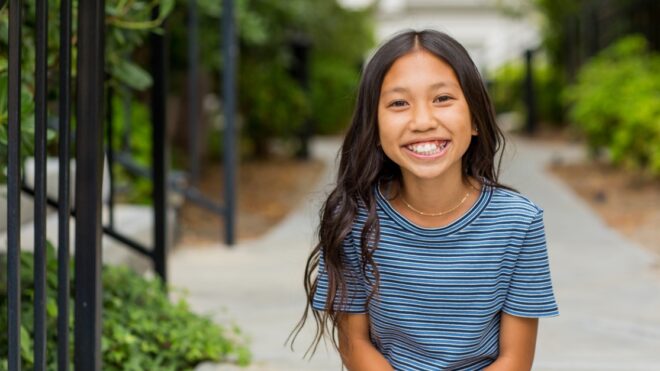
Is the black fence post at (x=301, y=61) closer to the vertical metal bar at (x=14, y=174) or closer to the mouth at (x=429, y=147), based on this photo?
the vertical metal bar at (x=14, y=174)

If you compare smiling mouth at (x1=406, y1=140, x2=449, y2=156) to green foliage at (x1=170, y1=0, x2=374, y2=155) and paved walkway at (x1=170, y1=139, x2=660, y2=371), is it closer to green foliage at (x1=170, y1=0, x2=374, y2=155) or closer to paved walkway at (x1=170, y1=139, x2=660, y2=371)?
paved walkway at (x1=170, y1=139, x2=660, y2=371)

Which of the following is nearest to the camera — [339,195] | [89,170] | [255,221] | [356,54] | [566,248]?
[339,195]

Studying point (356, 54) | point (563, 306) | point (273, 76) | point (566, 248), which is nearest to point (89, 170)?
point (563, 306)

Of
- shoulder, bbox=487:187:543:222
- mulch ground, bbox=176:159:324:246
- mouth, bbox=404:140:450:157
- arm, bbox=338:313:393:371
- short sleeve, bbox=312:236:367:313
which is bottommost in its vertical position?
mulch ground, bbox=176:159:324:246

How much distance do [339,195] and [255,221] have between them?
7.64m

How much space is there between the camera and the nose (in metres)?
2.40

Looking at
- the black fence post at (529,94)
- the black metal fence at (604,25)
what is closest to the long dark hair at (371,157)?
the black metal fence at (604,25)

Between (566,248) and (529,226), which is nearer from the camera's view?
(529,226)

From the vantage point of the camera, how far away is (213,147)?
→ 15.0 meters

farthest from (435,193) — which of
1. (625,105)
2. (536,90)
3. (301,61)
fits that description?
(536,90)

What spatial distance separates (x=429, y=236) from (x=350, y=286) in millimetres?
218

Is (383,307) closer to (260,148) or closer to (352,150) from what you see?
(352,150)

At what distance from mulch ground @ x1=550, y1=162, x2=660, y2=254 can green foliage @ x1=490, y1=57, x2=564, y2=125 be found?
22.2ft

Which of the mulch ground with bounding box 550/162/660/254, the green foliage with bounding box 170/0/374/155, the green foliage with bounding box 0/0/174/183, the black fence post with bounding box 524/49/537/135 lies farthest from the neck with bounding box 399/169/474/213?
the black fence post with bounding box 524/49/537/135
